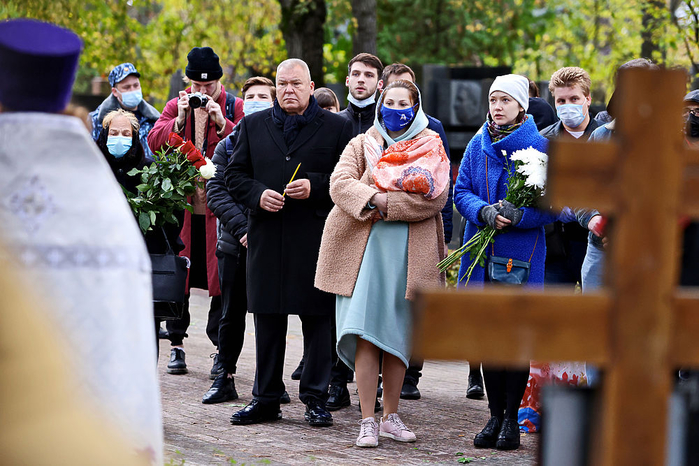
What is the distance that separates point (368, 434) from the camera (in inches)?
252

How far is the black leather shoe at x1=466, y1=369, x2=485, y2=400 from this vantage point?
27.5 feet

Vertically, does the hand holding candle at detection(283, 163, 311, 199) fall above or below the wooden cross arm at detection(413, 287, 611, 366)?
above

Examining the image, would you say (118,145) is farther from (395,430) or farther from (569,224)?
(569,224)

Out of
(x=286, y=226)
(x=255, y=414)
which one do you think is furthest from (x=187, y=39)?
(x=255, y=414)

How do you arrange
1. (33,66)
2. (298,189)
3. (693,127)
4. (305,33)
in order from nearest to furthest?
(33,66)
(693,127)
(298,189)
(305,33)

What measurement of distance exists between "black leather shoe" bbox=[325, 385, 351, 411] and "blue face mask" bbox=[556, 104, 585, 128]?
258 cm

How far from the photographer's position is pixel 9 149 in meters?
3.27

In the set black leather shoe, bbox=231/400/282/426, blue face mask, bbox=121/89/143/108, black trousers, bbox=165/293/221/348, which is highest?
blue face mask, bbox=121/89/143/108

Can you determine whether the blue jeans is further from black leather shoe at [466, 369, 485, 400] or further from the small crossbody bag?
black leather shoe at [466, 369, 485, 400]

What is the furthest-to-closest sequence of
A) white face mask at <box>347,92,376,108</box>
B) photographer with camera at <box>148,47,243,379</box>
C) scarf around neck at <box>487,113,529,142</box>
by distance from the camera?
photographer with camera at <box>148,47,243,379</box> < white face mask at <box>347,92,376,108</box> < scarf around neck at <box>487,113,529,142</box>

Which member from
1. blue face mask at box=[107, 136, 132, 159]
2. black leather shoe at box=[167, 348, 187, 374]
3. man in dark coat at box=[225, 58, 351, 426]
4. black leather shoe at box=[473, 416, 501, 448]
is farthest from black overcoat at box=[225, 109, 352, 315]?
black leather shoe at box=[167, 348, 187, 374]

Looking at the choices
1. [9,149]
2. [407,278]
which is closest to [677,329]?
[9,149]

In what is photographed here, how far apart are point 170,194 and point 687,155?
15.2ft

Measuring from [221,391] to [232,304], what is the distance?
664 millimetres
